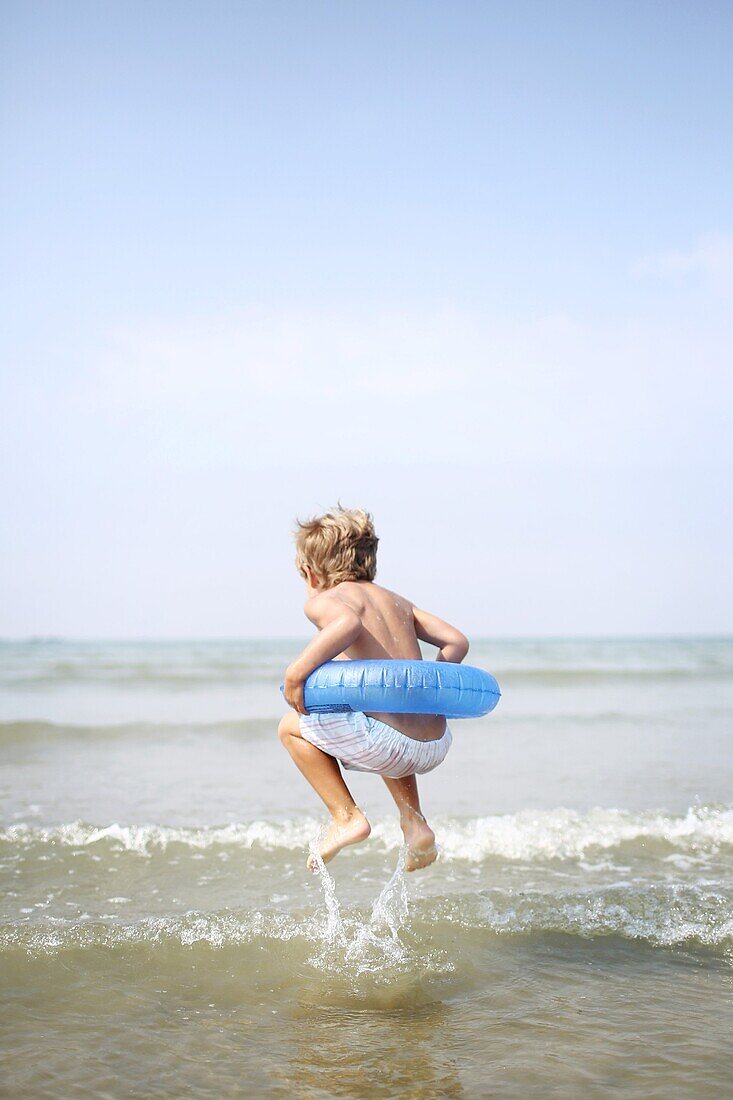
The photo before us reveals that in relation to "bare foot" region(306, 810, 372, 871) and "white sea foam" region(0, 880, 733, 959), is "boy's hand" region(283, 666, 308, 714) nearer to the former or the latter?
"bare foot" region(306, 810, 372, 871)

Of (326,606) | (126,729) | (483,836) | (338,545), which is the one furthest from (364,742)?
(126,729)

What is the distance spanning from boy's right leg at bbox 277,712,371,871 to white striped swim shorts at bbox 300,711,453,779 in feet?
0.25

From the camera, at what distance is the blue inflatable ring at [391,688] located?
4391 millimetres

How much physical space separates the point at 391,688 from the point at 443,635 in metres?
0.66

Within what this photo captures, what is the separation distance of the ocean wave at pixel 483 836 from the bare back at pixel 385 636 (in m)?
2.49

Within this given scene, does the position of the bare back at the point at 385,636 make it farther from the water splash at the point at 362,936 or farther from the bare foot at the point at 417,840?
the water splash at the point at 362,936

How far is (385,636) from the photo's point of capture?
15.5 feet

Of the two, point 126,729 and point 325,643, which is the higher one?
point 325,643

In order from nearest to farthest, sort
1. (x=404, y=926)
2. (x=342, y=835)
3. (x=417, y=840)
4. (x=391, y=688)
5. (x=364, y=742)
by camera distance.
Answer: (x=391, y=688) → (x=364, y=742) → (x=342, y=835) → (x=417, y=840) → (x=404, y=926)

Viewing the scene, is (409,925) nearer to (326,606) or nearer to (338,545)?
(326,606)

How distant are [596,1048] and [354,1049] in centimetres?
91

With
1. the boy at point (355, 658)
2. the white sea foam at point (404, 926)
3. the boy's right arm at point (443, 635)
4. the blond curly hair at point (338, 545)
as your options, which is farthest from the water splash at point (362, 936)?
the blond curly hair at point (338, 545)

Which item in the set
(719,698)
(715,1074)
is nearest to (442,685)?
(715,1074)

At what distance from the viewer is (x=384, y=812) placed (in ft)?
27.1
